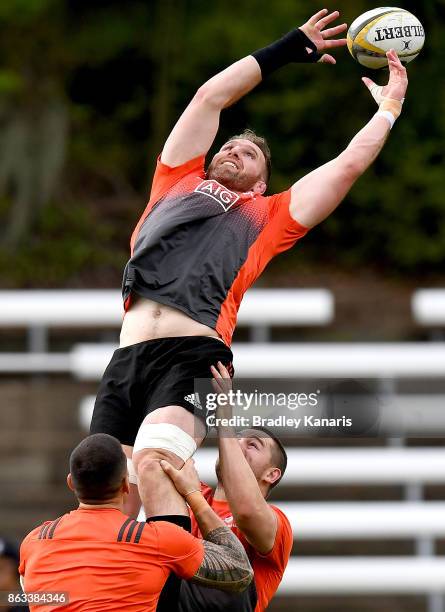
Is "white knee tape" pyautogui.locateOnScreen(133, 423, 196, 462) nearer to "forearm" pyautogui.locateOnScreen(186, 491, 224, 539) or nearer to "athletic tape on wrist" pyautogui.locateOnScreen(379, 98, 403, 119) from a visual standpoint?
"forearm" pyautogui.locateOnScreen(186, 491, 224, 539)

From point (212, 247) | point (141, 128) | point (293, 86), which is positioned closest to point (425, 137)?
point (293, 86)

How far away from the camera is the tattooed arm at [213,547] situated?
15.1ft

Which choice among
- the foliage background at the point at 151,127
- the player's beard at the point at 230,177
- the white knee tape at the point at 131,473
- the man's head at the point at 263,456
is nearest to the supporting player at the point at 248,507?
the man's head at the point at 263,456

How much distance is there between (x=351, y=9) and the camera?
12.0 m

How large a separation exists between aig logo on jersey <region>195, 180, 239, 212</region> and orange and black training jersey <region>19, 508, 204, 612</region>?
134cm

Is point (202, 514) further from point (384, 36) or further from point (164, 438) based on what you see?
point (384, 36)

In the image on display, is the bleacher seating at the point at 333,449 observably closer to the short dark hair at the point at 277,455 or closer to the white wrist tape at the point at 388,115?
the short dark hair at the point at 277,455

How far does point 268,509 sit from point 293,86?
8.74 metres

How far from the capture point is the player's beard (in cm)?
523

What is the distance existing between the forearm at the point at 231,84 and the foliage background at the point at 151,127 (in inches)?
285

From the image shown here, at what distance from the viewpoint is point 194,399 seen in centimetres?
475

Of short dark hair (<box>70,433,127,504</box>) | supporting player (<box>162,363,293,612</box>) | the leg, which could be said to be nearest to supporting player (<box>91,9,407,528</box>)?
the leg

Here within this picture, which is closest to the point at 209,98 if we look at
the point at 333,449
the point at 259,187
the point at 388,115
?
the point at 259,187

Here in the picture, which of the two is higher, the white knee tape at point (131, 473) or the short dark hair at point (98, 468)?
the short dark hair at point (98, 468)
